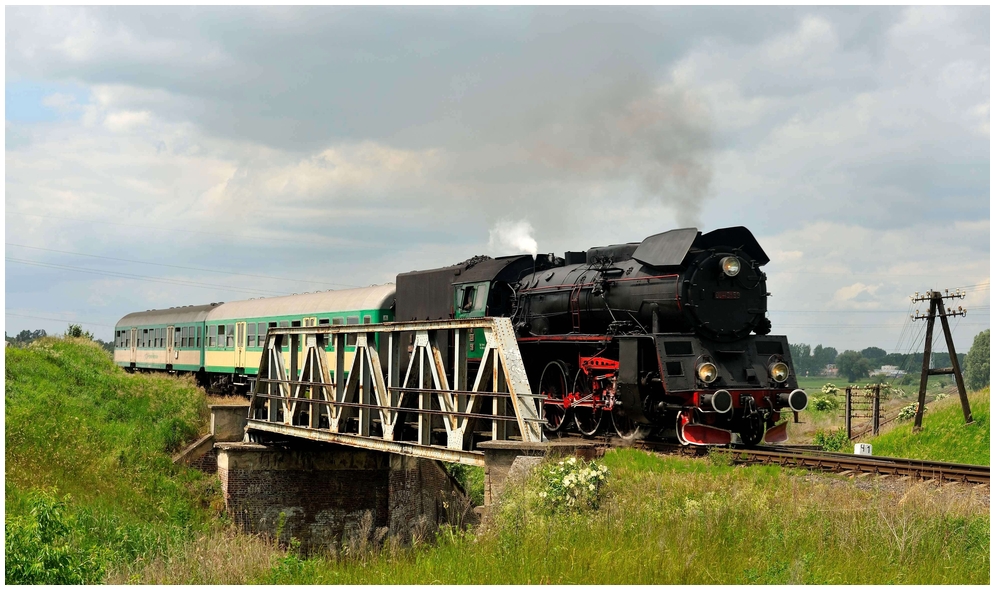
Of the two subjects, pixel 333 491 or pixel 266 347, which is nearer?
pixel 266 347

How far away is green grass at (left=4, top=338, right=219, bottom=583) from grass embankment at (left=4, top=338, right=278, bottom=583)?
0.03 meters

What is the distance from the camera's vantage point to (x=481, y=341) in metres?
17.9

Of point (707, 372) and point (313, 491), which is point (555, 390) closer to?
point (707, 372)

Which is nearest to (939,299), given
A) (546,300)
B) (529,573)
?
(546,300)

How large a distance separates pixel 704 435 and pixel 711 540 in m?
5.85

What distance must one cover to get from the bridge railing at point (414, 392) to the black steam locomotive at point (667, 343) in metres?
1.26

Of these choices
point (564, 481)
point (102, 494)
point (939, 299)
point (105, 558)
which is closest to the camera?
point (564, 481)

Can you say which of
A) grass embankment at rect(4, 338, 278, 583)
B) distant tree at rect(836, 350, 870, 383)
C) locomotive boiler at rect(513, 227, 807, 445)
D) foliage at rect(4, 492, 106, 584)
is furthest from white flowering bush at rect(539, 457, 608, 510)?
distant tree at rect(836, 350, 870, 383)

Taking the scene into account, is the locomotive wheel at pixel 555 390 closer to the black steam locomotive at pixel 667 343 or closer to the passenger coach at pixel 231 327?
the black steam locomotive at pixel 667 343

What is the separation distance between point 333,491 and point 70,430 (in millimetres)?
6488

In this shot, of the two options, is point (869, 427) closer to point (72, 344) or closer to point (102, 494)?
point (102, 494)

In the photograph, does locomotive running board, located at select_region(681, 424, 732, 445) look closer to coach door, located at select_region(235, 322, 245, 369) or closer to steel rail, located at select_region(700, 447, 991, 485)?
steel rail, located at select_region(700, 447, 991, 485)

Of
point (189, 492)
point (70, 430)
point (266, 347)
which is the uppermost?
point (266, 347)

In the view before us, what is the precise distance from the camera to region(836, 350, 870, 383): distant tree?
123 meters
